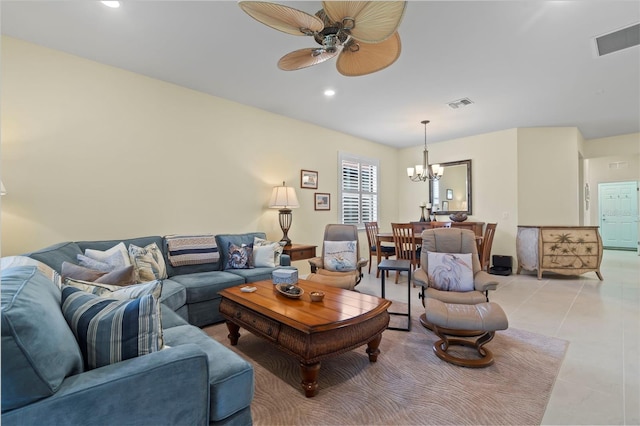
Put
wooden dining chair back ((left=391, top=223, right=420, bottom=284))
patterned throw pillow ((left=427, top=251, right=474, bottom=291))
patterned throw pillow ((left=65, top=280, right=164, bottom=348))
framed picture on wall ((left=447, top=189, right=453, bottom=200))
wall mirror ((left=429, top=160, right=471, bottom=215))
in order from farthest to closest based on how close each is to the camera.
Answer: framed picture on wall ((left=447, top=189, right=453, bottom=200)) < wall mirror ((left=429, top=160, right=471, bottom=215)) < wooden dining chair back ((left=391, top=223, right=420, bottom=284)) < patterned throw pillow ((left=427, top=251, right=474, bottom=291)) < patterned throw pillow ((left=65, top=280, right=164, bottom=348))

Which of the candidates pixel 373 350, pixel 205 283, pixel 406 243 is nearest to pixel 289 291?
pixel 373 350

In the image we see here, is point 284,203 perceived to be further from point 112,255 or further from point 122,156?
point 112,255

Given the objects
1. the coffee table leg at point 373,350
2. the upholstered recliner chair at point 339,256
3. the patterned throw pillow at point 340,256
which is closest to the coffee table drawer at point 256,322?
the coffee table leg at point 373,350

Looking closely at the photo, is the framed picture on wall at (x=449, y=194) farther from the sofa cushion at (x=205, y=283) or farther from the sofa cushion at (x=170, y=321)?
the sofa cushion at (x=170, y=321)

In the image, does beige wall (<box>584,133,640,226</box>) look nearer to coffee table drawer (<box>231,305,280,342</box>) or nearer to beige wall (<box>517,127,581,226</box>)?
beige wall (<box>517,127,581,226</box>)

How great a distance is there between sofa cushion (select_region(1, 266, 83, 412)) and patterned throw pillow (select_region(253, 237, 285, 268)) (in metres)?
2.56

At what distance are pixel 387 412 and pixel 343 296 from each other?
2.91ft

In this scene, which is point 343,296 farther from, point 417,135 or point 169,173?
point 417,135

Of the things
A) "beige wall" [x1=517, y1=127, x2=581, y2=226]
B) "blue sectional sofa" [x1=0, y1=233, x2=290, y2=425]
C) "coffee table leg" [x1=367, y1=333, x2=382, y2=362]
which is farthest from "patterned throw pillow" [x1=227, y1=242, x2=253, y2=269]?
"beige wall" [x1=517, y1=127, x2=581, y2=226]

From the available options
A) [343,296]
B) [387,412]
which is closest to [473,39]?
[343,296]

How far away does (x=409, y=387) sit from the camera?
1.90 metres

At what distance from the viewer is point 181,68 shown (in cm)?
317

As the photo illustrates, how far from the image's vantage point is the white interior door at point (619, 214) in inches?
306

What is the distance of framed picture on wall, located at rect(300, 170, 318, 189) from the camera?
4.98 meters
